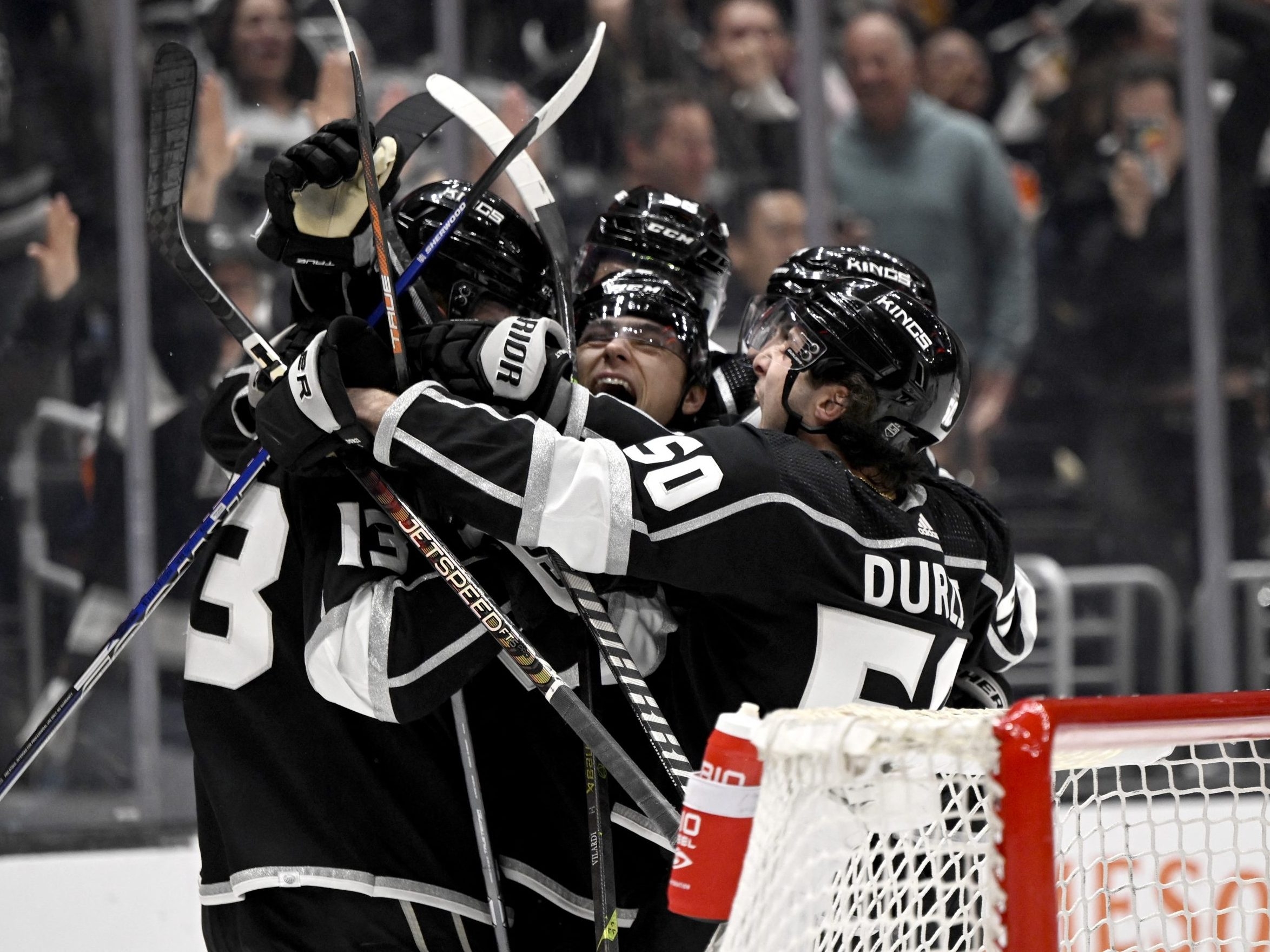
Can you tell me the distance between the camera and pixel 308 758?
186 cm

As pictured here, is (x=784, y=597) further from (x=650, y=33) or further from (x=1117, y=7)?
(x=1117, y=7)

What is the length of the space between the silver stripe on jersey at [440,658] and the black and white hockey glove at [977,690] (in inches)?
32.1

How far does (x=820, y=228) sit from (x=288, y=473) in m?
3.03

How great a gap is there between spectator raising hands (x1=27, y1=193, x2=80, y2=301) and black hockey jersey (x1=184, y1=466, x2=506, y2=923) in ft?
7.62

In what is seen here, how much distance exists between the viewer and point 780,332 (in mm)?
1973

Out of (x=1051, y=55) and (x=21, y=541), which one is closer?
(x=21, y=541)

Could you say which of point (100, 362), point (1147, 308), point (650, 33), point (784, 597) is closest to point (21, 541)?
point (100, 362)

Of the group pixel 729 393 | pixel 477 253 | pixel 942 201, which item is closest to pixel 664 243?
pixel 729 393

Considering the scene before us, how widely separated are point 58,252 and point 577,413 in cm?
268

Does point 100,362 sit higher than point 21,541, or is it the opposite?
point 100,362

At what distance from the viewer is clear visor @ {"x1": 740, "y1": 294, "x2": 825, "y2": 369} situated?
1.88 metres

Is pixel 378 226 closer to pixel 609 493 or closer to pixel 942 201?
pixel 609 493

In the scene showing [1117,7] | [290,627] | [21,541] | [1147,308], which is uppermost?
[1117,7]

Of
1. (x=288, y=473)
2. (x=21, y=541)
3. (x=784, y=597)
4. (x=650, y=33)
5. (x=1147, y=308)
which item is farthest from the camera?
(x=1147, y=308)
